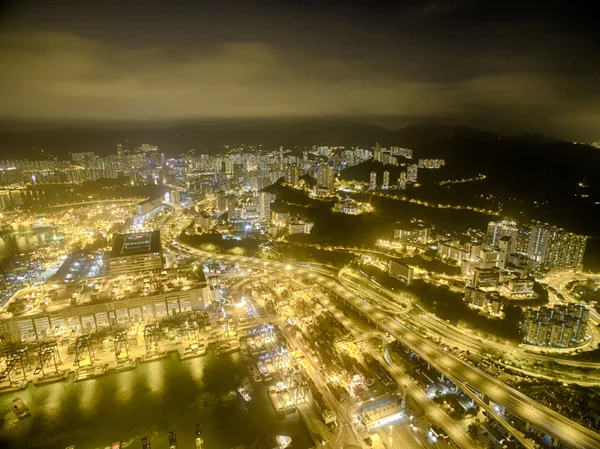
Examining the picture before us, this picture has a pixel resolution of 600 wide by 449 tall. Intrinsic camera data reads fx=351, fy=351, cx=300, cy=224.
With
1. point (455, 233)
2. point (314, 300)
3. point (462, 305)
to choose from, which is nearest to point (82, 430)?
point (314, 300)

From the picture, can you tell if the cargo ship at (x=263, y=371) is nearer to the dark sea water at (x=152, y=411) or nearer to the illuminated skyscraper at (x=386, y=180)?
the dark sea water at (x=152, y=411)

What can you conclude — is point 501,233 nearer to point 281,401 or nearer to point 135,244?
point 281,401

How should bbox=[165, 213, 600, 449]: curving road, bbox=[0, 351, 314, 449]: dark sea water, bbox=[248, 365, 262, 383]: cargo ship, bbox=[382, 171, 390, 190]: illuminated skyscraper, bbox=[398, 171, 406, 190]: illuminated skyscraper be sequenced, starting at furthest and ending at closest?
1. bbox=[382, 171, 390, 190]: illuminated skyscraper
2. bbox=[398, 171, 406, 190]: illuminated skyscraper
3. bbox=[248, 365, 262, 383]: cargo ship
4. bbox=[0, 351, 314, 449]: dark sea water
5. bbox=[165, 213, 600, 449]: curving road

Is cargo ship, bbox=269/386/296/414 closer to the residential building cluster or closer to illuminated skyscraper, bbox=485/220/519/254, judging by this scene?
the residential building cluster

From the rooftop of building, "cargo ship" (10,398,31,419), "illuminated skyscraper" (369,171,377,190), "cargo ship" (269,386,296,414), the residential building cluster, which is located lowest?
"cargo ship" (10,398,31,419)

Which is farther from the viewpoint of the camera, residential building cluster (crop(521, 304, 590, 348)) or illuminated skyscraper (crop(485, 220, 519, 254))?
illuminated skyscraper (crop(485, 220, 519, 254))

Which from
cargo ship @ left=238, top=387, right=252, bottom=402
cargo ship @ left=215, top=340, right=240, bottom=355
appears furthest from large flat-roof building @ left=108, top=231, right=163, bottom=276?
cargo ship @ left=238, top=387, right=252, bottom=402

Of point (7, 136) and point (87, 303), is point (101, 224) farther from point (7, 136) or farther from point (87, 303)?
point (7, 136)

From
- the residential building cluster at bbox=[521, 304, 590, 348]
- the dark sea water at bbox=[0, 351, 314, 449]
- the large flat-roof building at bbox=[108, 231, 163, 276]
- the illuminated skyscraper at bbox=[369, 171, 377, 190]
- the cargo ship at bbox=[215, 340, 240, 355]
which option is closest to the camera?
the dark sea water at bbox=[0, 351, 314, 449]
